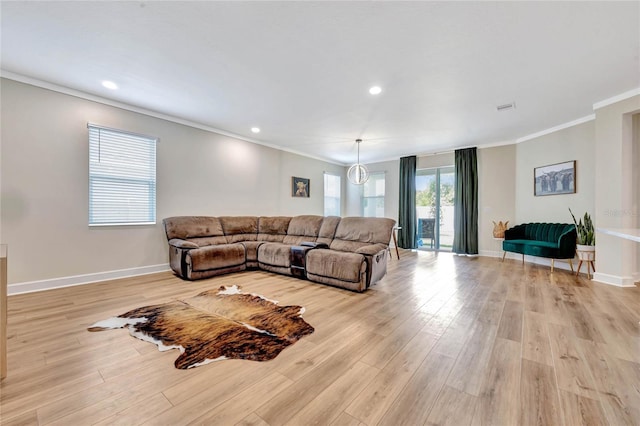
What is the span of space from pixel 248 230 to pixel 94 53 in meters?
3.37

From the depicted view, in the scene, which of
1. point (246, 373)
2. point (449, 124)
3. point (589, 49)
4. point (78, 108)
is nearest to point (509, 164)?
point (449, 124)

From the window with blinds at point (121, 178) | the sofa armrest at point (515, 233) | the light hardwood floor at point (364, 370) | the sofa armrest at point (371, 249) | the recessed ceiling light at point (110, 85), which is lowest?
the light hardwood floor at point (364, 370)

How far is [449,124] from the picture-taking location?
4.75 m

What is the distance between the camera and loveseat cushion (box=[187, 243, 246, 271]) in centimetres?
379

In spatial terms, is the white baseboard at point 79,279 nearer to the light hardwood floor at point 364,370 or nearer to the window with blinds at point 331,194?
the light hardwood floor at point 364,370

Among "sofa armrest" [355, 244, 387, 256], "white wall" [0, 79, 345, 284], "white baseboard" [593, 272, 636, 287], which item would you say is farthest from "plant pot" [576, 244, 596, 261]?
"white wall" [0, 79, 345, 284]

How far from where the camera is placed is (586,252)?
13.3 ft

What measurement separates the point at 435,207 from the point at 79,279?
7568 mm

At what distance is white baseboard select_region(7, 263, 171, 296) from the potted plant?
6.93m

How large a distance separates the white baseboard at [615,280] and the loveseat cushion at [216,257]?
220 inches

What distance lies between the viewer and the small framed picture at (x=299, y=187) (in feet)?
22.6

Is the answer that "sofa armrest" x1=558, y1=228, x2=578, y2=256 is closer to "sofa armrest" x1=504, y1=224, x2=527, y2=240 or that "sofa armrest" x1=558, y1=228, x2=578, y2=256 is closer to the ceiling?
"sofa armrest" x1=504, y1=224, x2=527, y2=240

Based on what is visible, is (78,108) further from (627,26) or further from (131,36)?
(627,26)

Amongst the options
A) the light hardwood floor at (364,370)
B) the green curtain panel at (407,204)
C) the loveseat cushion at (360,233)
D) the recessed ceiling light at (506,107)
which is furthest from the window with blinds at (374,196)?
the light hardwood floor at (364,370)
